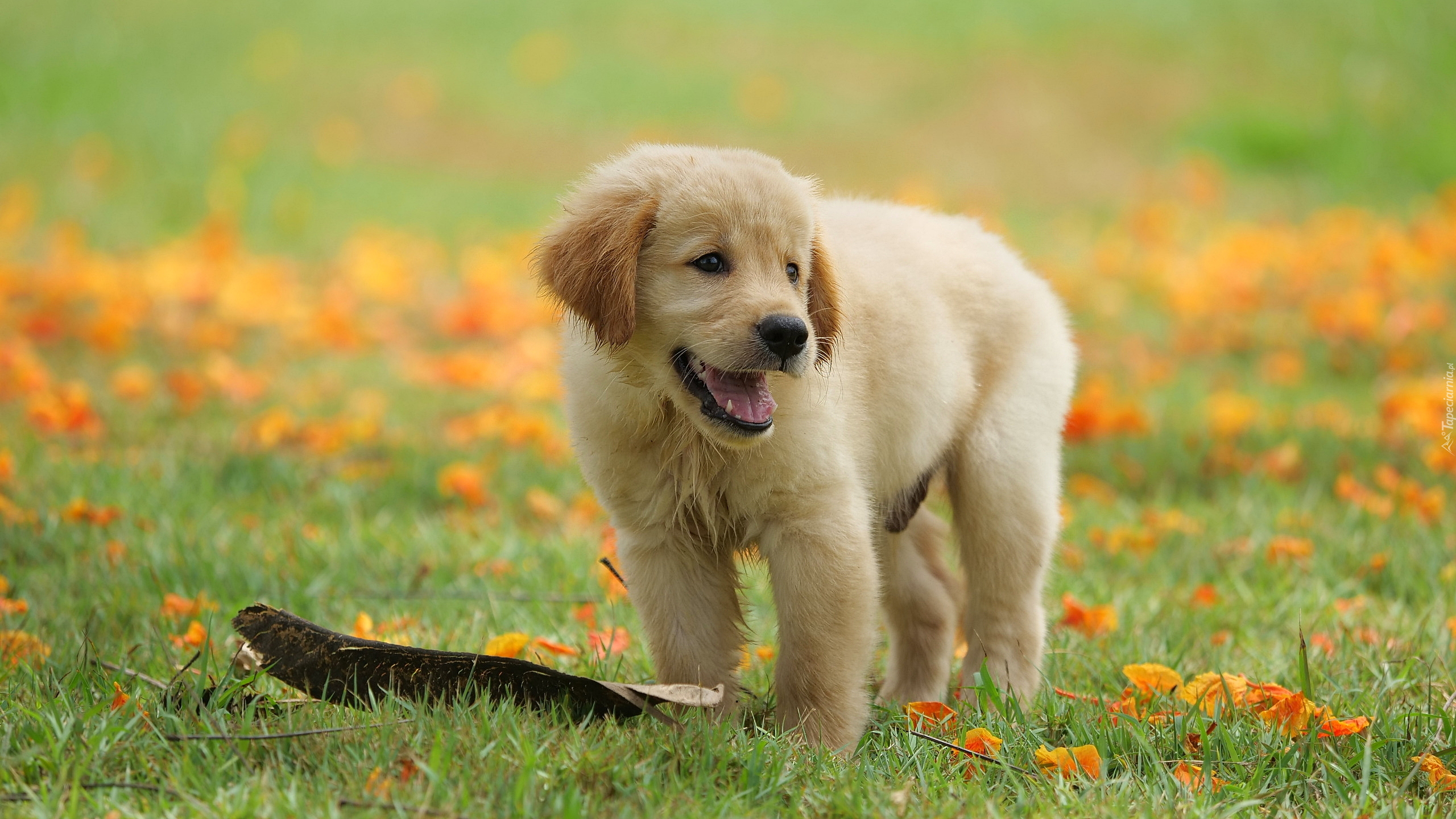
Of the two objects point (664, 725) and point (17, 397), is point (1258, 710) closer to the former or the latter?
point (664, 725)

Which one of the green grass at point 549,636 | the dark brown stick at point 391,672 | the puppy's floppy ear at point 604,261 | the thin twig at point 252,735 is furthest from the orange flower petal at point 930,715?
the thin twig at point 252,735

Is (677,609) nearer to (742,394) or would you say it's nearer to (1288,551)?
(742,394)

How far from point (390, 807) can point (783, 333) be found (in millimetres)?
1221

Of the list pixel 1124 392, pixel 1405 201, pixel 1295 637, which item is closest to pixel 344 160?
pixel 1124 392

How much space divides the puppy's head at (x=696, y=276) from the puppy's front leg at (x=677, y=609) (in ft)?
1.38

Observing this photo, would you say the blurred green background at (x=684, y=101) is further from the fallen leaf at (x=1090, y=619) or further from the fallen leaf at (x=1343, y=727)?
the fallen leaf at (x=1343, y=727)

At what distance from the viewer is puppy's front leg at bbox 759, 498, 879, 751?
3117mm

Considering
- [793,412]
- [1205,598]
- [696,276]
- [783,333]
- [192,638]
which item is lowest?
[1205,598]

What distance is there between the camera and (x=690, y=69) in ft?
45.8

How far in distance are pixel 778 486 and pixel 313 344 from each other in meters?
5.40

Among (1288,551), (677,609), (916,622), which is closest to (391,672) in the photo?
(677,609)

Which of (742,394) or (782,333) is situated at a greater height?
(782,333)

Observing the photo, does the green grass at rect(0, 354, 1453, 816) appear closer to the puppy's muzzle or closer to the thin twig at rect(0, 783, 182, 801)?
the thin twig at rect(0, 783, 182, 801)

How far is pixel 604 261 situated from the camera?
298 cm
